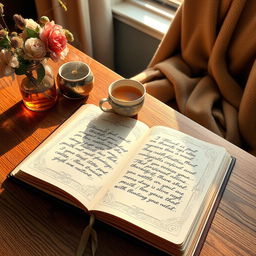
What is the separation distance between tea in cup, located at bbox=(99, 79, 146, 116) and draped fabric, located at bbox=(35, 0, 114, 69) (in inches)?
23.3

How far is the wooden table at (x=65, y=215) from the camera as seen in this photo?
0.61 meters

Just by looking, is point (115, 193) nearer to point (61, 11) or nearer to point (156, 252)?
point (156, 252)

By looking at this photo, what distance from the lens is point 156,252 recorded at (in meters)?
0.59

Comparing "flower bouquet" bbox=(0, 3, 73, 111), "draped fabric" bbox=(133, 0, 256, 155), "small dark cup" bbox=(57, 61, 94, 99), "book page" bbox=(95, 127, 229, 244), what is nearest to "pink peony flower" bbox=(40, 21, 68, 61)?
"flower bouquet" bbox=(0, 3, 73, 111)

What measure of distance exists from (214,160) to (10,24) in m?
1.34

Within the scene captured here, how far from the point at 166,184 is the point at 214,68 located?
0.54m

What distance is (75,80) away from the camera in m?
0.83

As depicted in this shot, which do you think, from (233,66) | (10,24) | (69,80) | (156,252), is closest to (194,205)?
(156,252)

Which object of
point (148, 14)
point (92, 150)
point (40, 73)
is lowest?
point (148, 14)

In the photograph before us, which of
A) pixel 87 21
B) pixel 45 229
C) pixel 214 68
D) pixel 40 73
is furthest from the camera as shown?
pixel 87 21

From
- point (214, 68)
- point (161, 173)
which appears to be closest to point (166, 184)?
point (161, 173)

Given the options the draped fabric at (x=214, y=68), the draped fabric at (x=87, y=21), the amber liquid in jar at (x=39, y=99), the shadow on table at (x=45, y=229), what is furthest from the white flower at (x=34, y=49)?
the draped fabric at (x=87, y=21)

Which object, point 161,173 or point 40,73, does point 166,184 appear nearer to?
point 161,173

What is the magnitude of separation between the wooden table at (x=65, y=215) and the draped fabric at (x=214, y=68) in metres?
0.26
